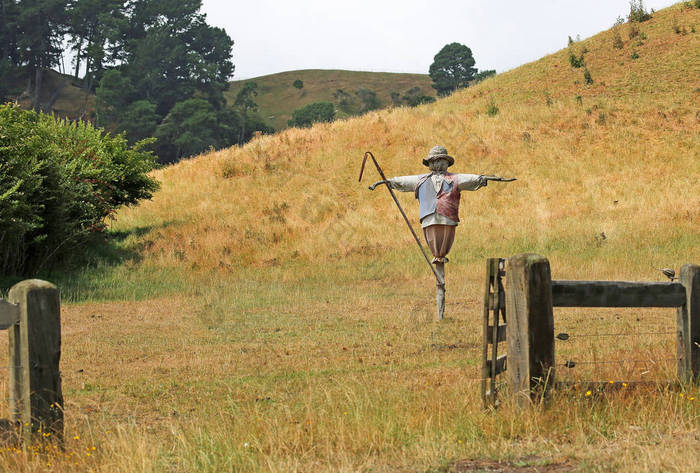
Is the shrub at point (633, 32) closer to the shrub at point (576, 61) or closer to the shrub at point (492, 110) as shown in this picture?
the shrub at point (576, 61)

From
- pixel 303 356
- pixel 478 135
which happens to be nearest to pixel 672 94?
pixel 478 135

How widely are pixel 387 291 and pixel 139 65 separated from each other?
62.2 meters

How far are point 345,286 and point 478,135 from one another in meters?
16.8

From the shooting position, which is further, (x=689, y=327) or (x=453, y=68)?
(x=453, y=68)

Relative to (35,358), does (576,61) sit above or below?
above

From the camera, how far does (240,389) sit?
860 cm

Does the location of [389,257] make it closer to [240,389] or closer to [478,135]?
[478,135]

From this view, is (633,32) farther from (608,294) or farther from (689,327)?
(608,294)

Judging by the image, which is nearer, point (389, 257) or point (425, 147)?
point (389, 257)

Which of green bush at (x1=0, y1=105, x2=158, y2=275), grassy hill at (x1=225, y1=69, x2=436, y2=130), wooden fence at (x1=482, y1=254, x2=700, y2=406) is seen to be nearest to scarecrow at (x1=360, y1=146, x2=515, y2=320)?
wooden fence at (x1=482, y1=254, x2=700, y2=406)

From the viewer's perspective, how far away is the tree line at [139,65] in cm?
6900

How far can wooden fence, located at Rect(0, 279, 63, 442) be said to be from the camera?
524 centimetres

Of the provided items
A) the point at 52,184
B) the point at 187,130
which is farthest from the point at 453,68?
the point at 52,184

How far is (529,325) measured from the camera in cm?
588
